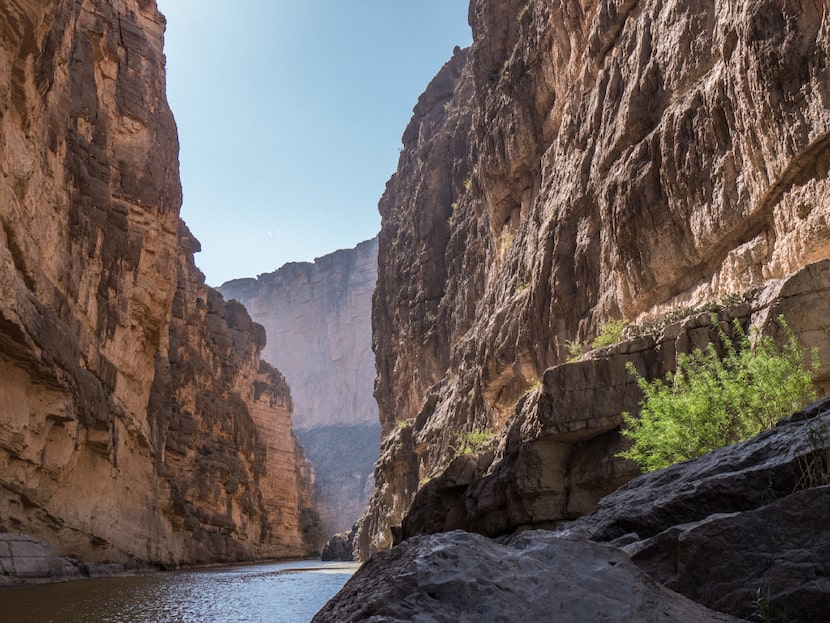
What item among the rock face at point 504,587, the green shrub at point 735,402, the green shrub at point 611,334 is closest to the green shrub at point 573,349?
the green shrub at point 611,334

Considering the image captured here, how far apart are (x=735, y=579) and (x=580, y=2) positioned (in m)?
29.1

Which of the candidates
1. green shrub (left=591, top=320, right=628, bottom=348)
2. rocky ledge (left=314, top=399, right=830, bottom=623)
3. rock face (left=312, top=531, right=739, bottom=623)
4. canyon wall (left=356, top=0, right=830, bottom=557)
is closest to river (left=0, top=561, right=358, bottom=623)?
canyon wall (left=356, top=0, right=830, bottom=557)

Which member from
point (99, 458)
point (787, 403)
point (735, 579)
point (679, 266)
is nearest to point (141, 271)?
point (99, 458)

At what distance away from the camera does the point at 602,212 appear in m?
23.3

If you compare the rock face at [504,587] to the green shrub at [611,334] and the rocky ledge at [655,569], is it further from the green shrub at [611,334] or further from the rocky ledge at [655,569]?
the green shrub at [611,334]

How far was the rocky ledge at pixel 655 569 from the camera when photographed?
3.05 metres

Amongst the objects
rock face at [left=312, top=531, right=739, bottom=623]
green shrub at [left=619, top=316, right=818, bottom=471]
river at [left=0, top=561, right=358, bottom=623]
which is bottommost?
river at [left=0, top=561, right=358, bottom=623]

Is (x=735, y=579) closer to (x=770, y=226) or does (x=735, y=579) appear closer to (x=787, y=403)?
(x=787, y=403)

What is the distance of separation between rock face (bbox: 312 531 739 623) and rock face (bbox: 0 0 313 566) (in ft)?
62.6

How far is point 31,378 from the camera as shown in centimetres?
2275

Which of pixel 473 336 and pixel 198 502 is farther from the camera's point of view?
pixel 198 502

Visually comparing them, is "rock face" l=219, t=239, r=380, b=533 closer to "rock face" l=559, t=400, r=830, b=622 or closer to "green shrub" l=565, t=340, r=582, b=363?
"green shrub" l=565, t=340, r=582, b=363

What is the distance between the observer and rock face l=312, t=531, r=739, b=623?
9.77ft

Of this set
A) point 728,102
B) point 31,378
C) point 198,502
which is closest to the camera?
point 728,102
